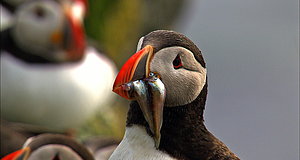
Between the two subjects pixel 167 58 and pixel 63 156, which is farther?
pixel 63 156

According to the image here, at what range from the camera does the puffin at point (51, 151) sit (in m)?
1.95

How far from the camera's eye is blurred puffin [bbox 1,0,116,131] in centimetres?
349

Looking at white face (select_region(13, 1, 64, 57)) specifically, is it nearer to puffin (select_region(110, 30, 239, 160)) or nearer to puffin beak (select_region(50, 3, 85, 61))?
puffin beak (select_region(50, 3, 85, 61))

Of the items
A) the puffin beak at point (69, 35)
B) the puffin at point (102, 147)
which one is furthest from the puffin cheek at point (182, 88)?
the puffin beak at point (69, 35)

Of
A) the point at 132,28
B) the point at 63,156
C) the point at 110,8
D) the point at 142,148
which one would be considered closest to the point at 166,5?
the point at 132,28

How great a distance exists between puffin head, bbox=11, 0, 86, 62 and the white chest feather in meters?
2.12

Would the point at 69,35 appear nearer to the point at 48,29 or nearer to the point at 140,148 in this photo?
the point at 48,29

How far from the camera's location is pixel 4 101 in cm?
346

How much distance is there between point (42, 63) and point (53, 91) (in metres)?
0.16

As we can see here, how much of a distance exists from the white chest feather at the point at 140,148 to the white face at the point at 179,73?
0.27ft

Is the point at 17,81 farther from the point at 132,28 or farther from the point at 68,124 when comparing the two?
the point at 132,28

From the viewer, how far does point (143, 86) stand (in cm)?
135

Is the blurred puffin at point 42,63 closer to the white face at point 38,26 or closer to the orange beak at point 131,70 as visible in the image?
the white face at point 38,26

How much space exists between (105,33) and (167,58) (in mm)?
3879
